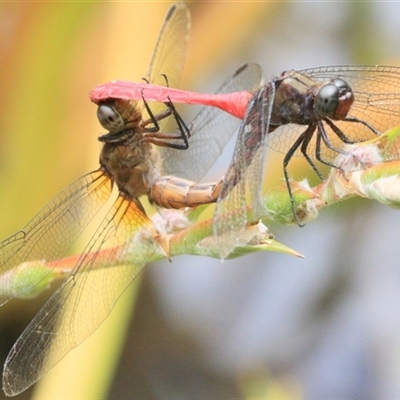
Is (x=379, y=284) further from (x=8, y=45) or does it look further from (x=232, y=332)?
(x=8, y=45)

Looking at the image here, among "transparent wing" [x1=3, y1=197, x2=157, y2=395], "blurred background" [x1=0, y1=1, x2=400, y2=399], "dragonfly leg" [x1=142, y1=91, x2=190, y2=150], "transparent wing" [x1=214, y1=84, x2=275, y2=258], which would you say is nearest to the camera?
"transparent wing" [x1=214, y1=84, x2=275, y2=258]

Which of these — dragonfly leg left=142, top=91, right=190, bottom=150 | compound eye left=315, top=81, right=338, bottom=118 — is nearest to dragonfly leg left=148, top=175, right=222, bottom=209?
dragonfly leg left=142, top=91, right=190, bottom=150

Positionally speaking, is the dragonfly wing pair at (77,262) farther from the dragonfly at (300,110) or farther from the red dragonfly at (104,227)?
the dragonfly at (300,110)

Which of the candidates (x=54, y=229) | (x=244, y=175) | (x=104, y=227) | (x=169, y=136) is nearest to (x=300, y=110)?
(x=244, y=175)

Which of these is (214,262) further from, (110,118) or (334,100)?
(334,100)

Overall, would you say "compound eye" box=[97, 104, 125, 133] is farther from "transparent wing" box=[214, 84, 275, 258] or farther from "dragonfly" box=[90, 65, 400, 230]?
"transparent wing" box=[214, 84, 275, 258]

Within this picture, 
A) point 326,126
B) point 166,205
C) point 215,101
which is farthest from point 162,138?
point 326,126

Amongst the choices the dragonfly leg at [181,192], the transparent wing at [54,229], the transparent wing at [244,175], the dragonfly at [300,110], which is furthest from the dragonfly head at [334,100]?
the transparent wing at [54,229]
